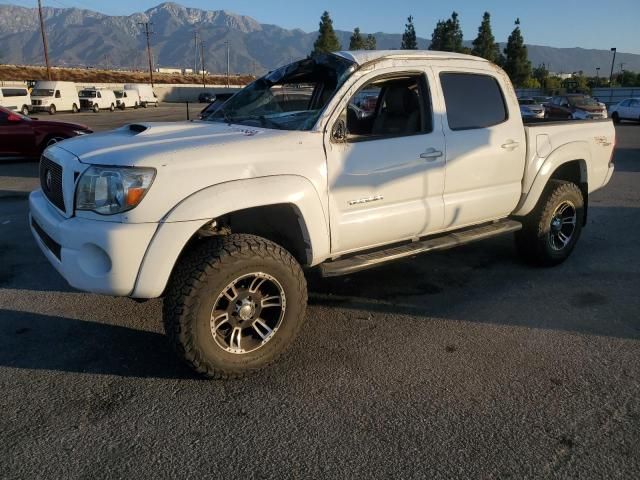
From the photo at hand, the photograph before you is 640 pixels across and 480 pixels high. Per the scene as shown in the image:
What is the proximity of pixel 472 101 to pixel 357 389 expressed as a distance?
260cm

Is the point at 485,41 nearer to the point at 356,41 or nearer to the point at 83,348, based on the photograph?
the point at 356,41

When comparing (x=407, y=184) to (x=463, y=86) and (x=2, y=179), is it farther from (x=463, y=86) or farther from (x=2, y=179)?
(x=2, y=179)

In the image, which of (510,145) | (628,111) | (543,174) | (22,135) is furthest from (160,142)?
(628,111)

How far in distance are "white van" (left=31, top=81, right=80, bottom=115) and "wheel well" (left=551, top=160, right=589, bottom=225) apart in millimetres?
38400

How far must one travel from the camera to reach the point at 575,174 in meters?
5.50

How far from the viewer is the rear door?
4.20 metres

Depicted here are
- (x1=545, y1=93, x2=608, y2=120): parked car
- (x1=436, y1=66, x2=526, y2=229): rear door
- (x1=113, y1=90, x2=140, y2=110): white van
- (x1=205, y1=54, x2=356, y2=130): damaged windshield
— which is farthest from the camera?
(x1=113, y1=90, x2=140, y2=110): white van

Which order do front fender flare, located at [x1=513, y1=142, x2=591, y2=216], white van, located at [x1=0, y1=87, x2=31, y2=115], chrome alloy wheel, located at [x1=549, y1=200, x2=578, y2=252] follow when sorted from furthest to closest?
white van, located at [x1=0, y1=87, x2=31, y2=115] → chrome alloy wheel, located at [x1=549, y1=200, x2=578, y2=252] → front fender flare, located at [x1=513, y1=142, x2=591, y2=216]

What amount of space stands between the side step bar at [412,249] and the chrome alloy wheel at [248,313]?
44 cm

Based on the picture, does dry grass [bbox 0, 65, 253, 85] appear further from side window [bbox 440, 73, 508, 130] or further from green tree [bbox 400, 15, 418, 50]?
side window [bbox 440, 73, 508, 130]

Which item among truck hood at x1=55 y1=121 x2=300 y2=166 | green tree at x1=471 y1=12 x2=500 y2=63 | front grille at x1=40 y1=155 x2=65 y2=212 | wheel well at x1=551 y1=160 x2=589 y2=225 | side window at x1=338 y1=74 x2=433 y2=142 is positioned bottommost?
wheel well at x1=551 y1=160 x2=589 y2=225

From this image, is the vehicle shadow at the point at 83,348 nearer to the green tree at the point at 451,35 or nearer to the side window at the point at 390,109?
the side window at the point at 390,109

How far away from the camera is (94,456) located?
100 inches

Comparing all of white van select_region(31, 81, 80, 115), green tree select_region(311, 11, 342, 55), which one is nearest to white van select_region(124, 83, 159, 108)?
white van select_region(31, 81, 80, 115)
